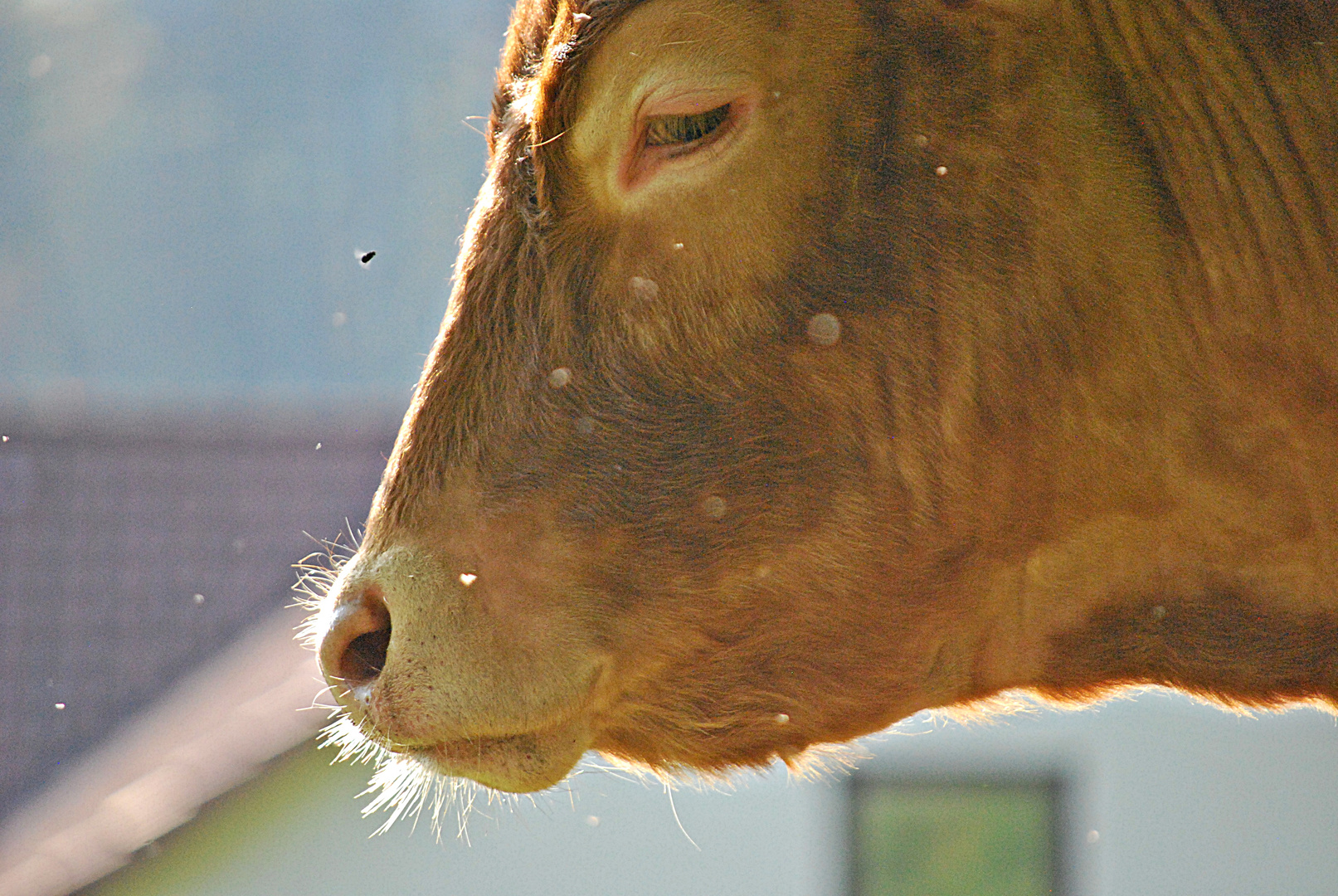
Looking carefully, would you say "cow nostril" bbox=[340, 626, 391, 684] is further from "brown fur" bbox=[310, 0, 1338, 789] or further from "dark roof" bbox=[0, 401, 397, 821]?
"dark roof" bbox=[0, 401, 397, 821]

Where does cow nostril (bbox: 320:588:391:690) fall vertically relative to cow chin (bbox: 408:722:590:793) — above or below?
above

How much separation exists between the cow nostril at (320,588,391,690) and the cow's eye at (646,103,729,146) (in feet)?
2.59

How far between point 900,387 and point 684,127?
0.49 metres

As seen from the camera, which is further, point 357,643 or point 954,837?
point 954,837

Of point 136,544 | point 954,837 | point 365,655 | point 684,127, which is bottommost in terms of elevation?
point 136,544

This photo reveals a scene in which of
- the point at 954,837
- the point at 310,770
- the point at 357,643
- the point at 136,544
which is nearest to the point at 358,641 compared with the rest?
the point at 357,643

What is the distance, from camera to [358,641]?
2.22 m

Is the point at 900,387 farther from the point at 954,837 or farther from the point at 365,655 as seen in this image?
the point at 954,837

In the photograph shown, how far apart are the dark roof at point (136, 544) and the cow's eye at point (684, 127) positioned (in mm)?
7944

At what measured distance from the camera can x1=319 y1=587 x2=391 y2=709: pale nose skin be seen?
2.17 metres

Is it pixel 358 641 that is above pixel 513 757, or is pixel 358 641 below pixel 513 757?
above

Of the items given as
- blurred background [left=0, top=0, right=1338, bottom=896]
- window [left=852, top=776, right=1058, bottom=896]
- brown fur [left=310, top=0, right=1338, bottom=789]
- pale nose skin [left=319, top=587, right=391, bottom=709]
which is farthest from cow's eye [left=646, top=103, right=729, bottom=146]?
window [left=852, top=776, right=1058, bottom=896]

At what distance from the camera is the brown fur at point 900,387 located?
2.07 m

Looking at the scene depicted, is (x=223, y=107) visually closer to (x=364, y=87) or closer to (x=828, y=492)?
(x=364, y=87)
